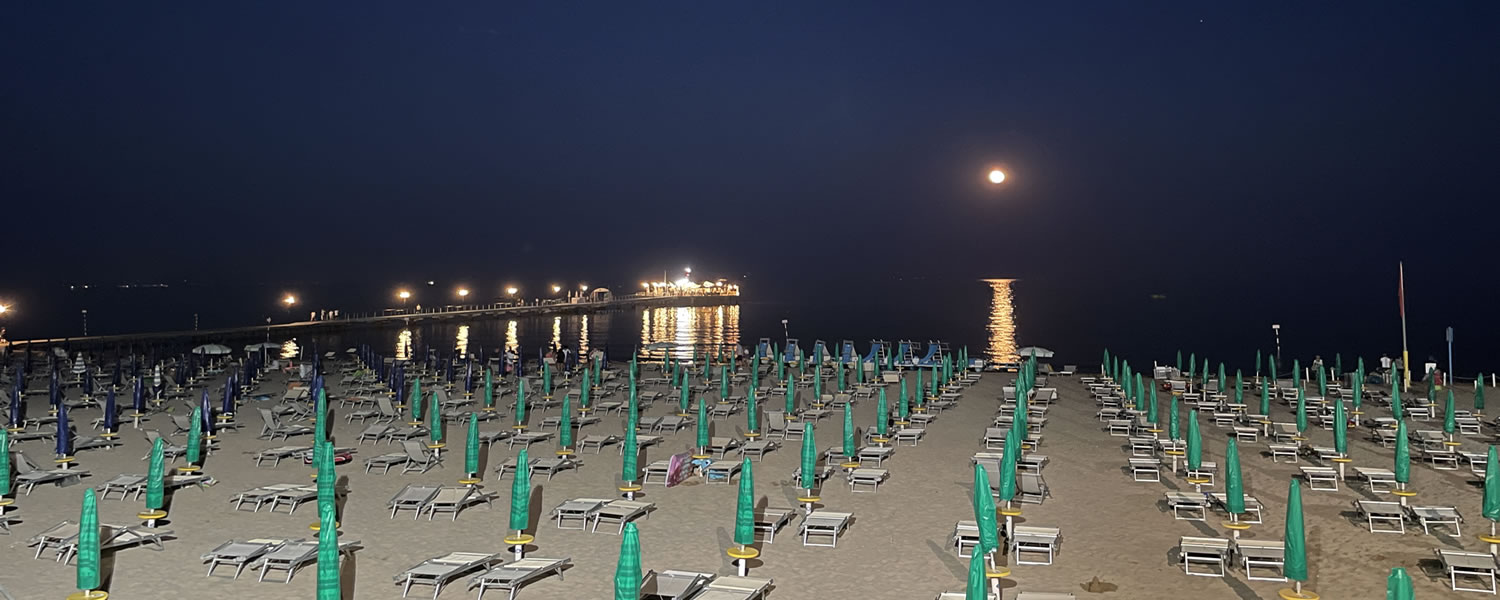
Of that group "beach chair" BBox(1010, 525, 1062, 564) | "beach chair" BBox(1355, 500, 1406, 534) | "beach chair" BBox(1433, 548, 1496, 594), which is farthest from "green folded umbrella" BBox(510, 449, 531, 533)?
"beach chair" BBox(1355, 500, 1406, 534)

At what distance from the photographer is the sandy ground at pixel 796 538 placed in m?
11.3

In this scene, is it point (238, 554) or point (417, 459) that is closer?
point (238, 554)

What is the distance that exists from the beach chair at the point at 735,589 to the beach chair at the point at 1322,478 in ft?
36.6

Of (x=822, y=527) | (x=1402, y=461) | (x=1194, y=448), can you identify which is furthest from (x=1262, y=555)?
(x=822, y=527)

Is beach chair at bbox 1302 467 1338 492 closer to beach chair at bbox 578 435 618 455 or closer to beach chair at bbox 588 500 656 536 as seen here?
beach chair at bbox 588 500 656 536

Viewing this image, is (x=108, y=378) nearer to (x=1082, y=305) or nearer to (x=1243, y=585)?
(x=1243, y=585)

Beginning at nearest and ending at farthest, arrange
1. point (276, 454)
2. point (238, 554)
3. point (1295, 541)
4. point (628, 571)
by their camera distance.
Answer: point (628, 571)
point (1295, 541)
point (238, 554)
point (276, 454)

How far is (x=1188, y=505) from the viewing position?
14.8 meters

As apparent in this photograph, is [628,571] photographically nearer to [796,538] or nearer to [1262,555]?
[796,538]

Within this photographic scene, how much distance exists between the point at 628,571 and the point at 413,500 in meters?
7.06

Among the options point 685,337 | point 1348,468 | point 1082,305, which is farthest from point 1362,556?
point 1082,305

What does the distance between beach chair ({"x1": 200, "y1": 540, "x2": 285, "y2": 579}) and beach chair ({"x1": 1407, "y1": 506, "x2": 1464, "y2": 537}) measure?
1505 cm

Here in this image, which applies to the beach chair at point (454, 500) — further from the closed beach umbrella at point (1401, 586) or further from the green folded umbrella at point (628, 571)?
the closed beach umbrella at point (1401, 586)

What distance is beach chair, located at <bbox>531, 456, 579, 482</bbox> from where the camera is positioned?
17.8m
